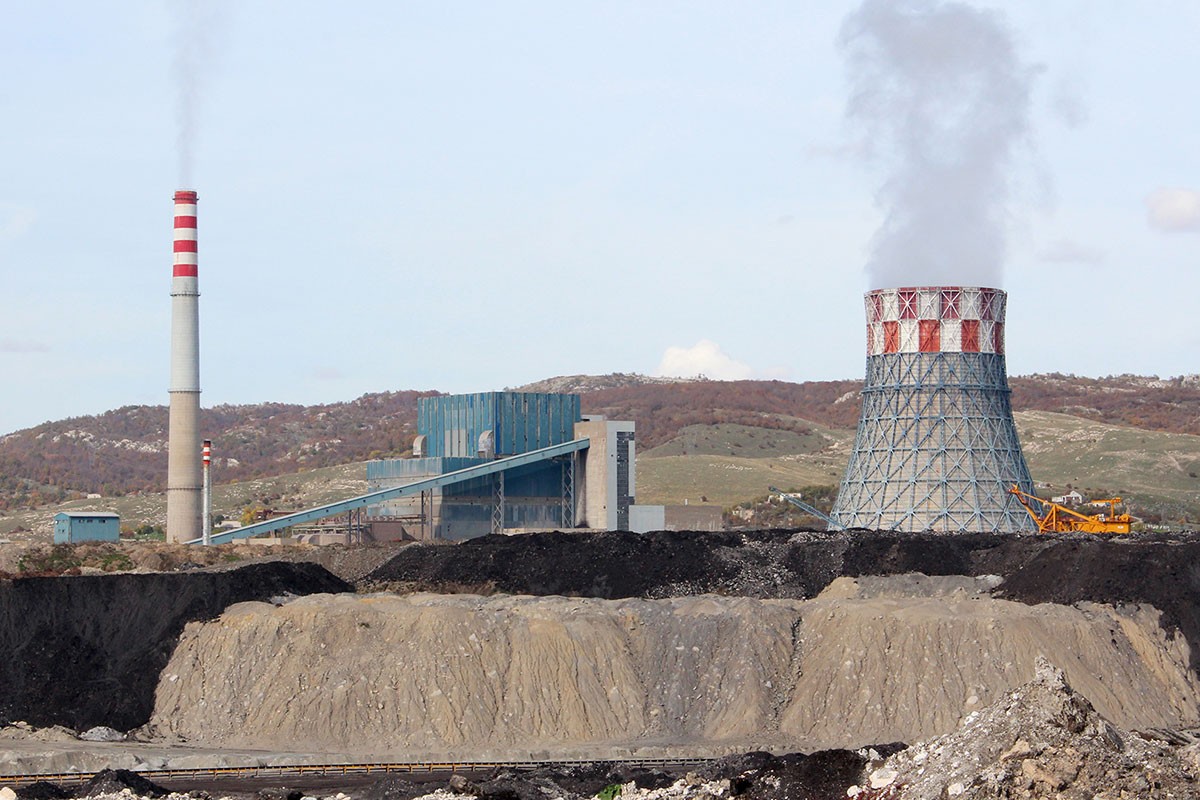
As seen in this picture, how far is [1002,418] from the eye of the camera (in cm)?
7594

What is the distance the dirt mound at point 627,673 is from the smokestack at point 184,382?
30.6 m

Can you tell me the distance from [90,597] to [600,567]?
59.6ft

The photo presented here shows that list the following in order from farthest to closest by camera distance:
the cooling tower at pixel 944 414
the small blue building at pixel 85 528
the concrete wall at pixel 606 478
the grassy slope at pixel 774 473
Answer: the grassy slope at pixel 774 473 → the concrete wall at pixel 606 478 → the small blue building at pixel 85 528 → the cooling tower at pixel 944 414

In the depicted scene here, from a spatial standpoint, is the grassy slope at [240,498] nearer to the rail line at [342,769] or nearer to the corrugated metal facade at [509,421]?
the corrugated metal facade at [509,421]

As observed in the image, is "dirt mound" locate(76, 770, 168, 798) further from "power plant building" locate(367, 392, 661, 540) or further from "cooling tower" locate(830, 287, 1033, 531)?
"power plant building" locate(367, 392, 661, 540)

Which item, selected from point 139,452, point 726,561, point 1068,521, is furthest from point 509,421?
point 139,452

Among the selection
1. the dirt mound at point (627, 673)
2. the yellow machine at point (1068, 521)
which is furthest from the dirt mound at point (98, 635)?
the yellow machine at point (1068, 521)

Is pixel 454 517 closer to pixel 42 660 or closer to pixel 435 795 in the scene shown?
pixel 42 660

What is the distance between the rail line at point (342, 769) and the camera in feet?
131

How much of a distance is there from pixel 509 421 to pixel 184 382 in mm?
15559

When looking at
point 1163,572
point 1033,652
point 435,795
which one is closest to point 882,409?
point 1163,572

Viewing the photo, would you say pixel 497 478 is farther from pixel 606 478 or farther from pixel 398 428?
pixel 398 428

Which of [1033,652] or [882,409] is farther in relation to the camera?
[882,409]

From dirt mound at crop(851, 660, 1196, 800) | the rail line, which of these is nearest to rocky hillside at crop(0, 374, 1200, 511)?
the rail line
